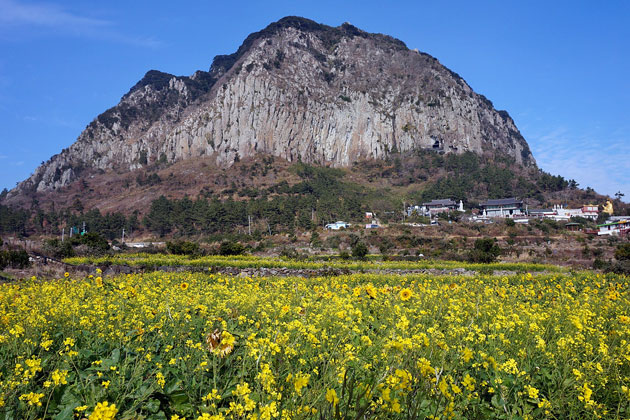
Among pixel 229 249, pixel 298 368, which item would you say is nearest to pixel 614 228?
pixel 229 249

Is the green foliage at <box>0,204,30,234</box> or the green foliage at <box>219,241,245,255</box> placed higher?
the green foliage at <box>0,204,30,234</box>

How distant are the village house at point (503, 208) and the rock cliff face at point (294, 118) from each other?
204ft

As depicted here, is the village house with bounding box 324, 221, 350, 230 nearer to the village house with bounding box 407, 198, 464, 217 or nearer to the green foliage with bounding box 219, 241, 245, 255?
the village house with bounding box 407, 198, 464, 217

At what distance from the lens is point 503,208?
82.2 meters

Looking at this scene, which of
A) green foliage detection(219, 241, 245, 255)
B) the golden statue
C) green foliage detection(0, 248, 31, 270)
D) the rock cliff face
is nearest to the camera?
green foliage detection(0, 248, 31, 270)

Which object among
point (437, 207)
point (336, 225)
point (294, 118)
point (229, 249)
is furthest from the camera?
point (294, 118)

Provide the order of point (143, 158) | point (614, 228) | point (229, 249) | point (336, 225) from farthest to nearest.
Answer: point (143, 158), point (336, 225), point (614, 228), point (229, 249)

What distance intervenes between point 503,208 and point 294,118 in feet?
285

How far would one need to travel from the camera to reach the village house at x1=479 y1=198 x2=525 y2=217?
8024cm

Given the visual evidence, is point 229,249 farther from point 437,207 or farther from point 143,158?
point 143,158

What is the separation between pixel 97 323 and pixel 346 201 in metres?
79.1

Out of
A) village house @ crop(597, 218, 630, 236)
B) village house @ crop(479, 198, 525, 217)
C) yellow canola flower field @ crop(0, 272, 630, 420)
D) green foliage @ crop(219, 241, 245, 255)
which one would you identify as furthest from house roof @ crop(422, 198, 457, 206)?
yellow canola flower field @ crop(0, 272, 630, 420)

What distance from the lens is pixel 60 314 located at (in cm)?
433

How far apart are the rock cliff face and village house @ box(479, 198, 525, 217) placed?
62.3 metres
